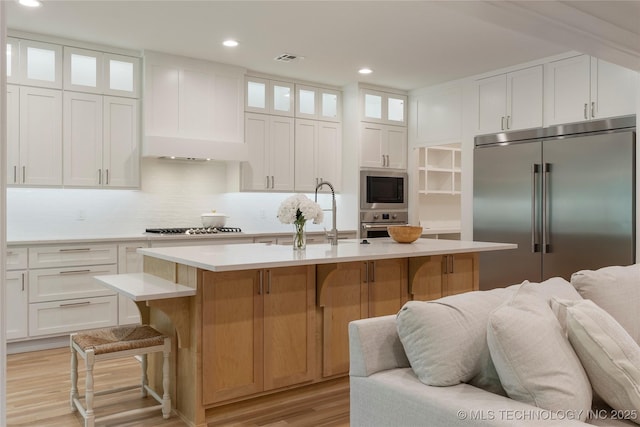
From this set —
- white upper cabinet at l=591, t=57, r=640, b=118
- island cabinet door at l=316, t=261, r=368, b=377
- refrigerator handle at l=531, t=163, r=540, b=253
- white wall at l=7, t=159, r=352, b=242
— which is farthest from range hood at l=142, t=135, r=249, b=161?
white upper cabinet at l=591, t=57, r=640, b=118

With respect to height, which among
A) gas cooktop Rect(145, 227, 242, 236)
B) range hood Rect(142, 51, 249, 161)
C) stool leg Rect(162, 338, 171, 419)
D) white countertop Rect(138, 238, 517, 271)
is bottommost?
stool leg Rect(162, 338, 171, 419)

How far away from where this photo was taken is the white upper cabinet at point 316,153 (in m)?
6.03

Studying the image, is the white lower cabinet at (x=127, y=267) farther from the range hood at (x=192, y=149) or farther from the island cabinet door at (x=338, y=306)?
the island cabinet door at (x=338, y=306)

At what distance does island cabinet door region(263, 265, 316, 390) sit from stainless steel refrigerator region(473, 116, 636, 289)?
278 centimetres

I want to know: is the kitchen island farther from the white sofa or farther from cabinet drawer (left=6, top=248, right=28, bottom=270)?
cabinet drawer (left=6, top=248, right=28, bottom=270)

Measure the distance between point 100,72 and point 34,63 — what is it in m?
0.53

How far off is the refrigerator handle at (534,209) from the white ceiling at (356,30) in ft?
3.62

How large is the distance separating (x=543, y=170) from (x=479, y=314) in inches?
145

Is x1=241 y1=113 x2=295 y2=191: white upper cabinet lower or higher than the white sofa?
higher

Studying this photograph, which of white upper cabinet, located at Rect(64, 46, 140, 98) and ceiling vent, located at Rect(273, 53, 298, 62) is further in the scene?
ceiling vent, located at Rect(273, 53, 298, 62)

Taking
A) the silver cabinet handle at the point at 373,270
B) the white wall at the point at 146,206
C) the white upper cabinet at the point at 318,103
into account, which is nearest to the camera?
the silver cabinet handle at the point at 373,270

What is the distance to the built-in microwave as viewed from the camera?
20.3 feet

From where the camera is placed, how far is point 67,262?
4387 mm

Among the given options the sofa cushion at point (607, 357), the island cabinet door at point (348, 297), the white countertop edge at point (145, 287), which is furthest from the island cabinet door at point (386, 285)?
the sofa cushion at point (607, 357)
